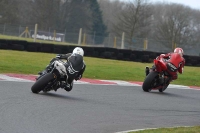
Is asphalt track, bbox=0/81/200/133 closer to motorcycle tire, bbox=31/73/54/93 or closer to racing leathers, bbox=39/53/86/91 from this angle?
motorcycle tire, bbox=31/73/54/93

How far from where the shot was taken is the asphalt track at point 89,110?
26.3 ft

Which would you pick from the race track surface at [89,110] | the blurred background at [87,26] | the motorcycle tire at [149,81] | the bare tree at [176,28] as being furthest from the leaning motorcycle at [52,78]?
the bare tree at [176,28]

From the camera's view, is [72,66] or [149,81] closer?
[72,66]

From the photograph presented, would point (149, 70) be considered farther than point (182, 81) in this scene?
No

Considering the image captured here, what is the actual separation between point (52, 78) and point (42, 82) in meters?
0.26

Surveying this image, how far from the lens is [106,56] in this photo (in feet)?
89.6

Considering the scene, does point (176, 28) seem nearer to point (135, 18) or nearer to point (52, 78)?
point (135, 18)

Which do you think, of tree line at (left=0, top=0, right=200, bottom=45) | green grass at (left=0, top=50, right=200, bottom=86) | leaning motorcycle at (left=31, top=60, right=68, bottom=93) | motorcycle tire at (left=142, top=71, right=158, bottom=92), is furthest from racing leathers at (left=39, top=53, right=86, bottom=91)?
tree line at (left=0, top=0, right=200, bottom=45)

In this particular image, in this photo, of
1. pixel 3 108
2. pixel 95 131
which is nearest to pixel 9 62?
pixel 3 108

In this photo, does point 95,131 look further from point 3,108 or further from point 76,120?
point 3,108

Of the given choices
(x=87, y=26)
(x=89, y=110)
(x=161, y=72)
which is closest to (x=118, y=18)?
(x=87, y=26)

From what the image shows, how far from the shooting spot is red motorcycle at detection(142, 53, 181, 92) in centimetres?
1487

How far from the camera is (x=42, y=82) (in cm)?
1132

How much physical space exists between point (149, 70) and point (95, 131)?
749 centimetres
